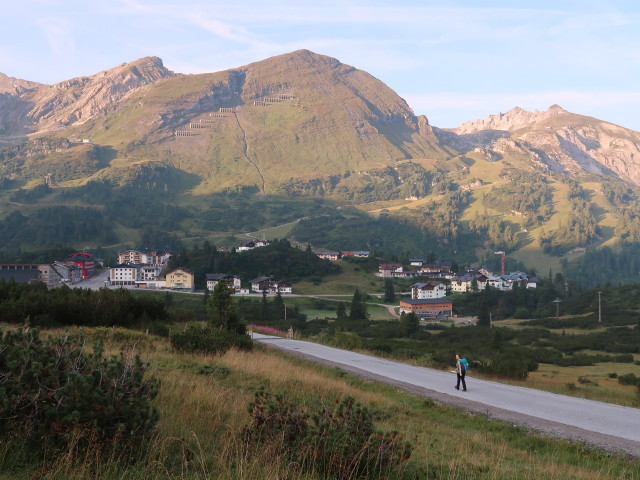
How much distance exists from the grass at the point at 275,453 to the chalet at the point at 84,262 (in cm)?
13107

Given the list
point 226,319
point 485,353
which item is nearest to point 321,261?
point 485,353

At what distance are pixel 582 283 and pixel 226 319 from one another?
636 feet

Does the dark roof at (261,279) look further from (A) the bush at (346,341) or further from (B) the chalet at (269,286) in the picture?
(A) the bush at (346,341)

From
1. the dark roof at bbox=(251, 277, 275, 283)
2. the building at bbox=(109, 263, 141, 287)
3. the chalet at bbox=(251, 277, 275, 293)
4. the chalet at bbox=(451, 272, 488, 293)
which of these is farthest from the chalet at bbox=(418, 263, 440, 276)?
the building at bbox=(109, 263, 141, 287)

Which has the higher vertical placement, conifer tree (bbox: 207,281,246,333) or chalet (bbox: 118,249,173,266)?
chalet (bbox: 118,249,173,266)

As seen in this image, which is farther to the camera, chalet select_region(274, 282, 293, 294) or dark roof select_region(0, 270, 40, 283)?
chalet select_region(274, 282, 293, 294)

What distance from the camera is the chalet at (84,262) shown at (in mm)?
136288

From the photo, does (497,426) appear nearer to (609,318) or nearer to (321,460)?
(321,460)

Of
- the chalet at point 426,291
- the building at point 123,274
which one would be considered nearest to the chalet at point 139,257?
the building at point 123,274

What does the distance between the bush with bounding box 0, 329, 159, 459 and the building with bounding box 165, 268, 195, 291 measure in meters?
127

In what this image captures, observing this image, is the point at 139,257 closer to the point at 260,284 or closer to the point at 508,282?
the point at 260,284

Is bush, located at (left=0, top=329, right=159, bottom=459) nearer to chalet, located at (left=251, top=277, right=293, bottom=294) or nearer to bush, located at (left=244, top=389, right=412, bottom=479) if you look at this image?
bush, located at (left=244, top=389, right=412, bottom=479)

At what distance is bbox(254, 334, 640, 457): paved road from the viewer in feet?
39.5

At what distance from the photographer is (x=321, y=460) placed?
6523 mm
